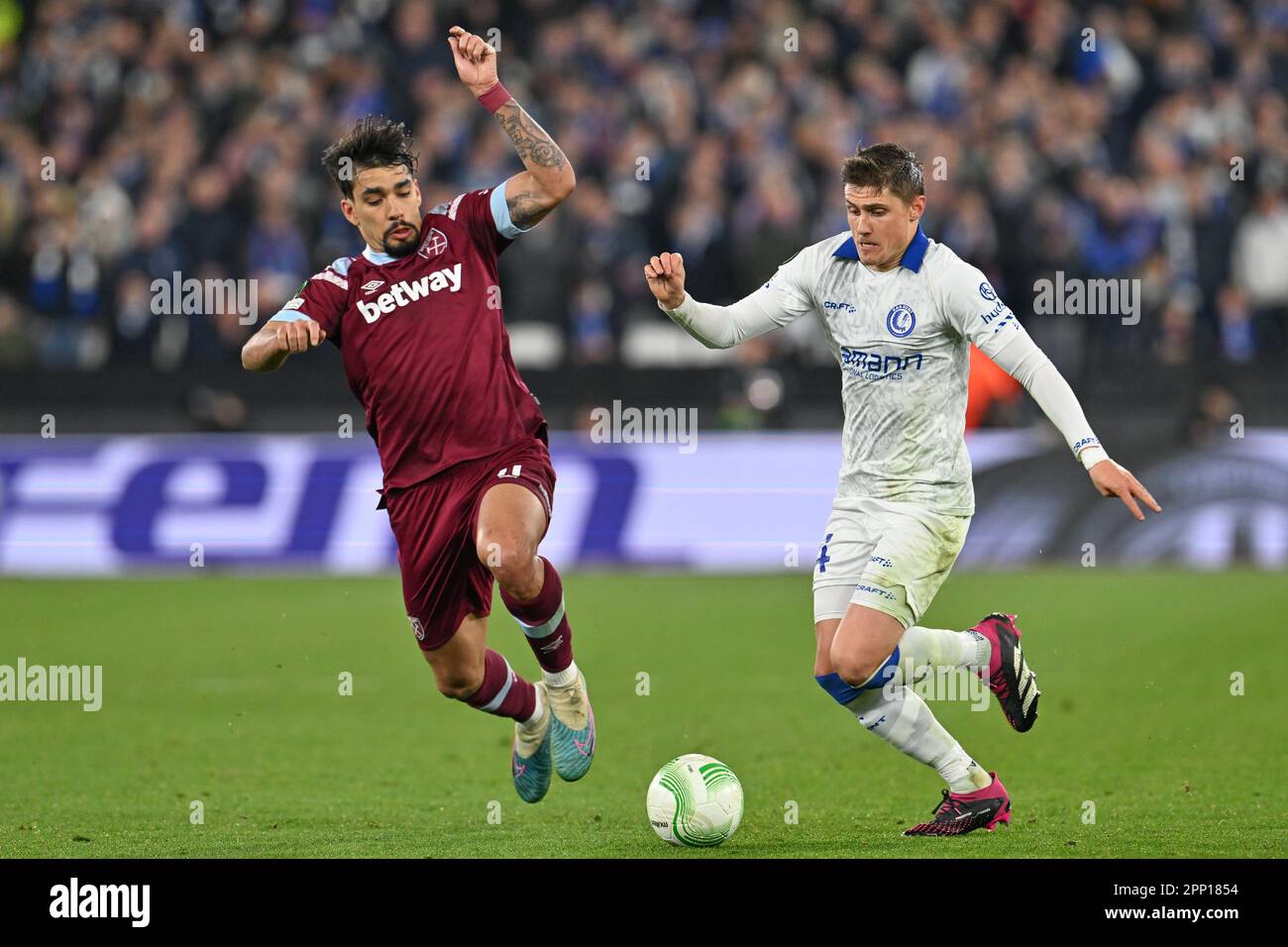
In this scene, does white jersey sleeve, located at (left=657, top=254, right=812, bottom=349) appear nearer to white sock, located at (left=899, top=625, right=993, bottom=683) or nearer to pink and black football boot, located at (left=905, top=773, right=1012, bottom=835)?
white sock, located at (left=899, top=625, right=993, bottom=683)

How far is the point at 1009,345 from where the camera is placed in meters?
6.91

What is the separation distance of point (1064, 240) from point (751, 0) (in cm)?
506

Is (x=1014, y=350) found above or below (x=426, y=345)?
below

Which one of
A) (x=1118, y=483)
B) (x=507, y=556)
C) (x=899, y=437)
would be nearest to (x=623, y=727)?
(x=507, y=556)

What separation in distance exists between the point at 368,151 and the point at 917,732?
3.03 meters

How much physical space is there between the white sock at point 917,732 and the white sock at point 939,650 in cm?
11

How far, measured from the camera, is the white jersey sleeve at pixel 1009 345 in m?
6.82

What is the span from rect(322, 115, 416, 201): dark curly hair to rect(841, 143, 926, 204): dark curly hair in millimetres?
1719

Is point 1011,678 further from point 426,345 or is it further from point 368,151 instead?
point 368,151

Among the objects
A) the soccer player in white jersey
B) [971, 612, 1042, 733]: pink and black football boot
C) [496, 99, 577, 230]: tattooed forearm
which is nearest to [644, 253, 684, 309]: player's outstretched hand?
the soccer player in white jersey

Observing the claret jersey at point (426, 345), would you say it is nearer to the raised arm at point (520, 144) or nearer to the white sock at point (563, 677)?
the raised arm at point (520, 144)

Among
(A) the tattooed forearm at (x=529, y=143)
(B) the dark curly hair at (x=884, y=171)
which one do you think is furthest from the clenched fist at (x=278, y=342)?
(B) the dark curly hair at (x=884, y=171)

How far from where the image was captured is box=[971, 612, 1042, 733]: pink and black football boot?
7375 mm
